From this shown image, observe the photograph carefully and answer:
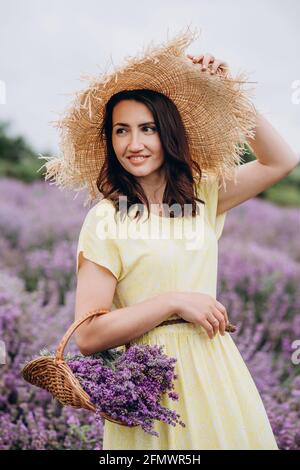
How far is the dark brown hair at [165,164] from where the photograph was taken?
85.7 inches

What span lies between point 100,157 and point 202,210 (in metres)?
0.42

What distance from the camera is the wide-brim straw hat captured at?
218cm

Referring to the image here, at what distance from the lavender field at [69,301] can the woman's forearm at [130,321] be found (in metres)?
1.16

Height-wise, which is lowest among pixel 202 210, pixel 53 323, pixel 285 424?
pixel 285 424

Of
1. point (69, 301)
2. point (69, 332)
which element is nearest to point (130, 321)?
point (69, 332)

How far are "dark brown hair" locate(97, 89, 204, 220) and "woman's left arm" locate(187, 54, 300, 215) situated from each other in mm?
144

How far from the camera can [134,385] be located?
1.83 meters

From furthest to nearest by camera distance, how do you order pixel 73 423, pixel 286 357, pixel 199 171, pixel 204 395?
1. pixel 286 357
2. pixel 73 423
3. pixel 199 171
4. pixel 204 395

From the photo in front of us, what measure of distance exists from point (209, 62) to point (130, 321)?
86 cm

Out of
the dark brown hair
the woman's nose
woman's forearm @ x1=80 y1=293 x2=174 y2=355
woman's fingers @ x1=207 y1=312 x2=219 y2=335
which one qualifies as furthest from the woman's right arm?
the woman's nose

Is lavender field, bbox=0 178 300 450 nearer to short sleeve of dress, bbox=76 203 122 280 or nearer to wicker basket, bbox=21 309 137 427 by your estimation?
wicker basket, bbox=21 309 137 427

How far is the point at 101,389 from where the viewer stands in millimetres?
1830
